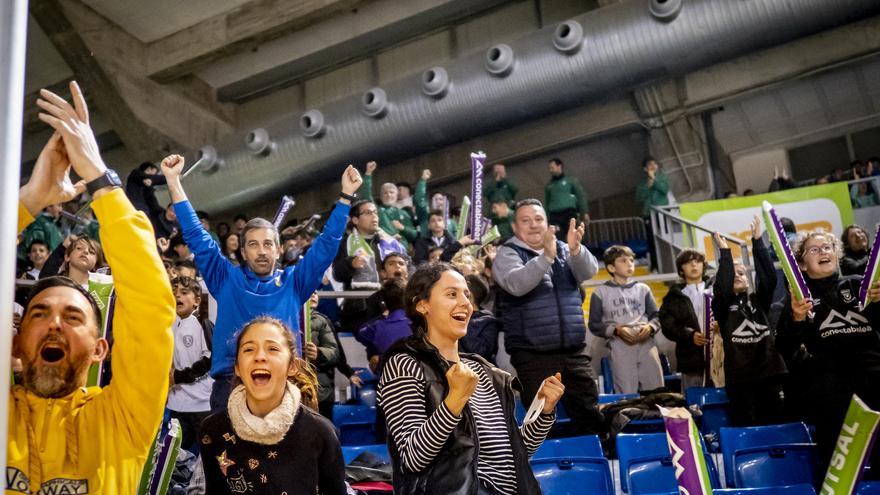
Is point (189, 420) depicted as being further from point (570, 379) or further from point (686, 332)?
point (686, 332)

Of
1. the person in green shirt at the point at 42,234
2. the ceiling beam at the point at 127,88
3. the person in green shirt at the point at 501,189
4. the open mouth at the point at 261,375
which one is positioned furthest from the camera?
the ceiling beam at the point at 127,88

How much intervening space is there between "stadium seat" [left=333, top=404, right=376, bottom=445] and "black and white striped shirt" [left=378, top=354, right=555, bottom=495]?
2445 millimetres

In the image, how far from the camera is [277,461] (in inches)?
88.5

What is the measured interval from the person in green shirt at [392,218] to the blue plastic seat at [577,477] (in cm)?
501

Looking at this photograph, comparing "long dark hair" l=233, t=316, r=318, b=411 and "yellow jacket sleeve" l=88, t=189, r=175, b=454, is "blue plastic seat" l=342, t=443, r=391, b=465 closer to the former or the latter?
"long dark hair" l=233, t=316, r=318, b=411

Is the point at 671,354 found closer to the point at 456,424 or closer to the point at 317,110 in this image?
the point at 456,424

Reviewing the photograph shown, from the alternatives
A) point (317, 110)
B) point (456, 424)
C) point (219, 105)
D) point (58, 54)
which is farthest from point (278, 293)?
point (219, 105)

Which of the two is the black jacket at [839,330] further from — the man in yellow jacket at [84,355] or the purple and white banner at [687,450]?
the man in yellow jacket at [84,355]

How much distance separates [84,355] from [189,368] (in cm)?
271

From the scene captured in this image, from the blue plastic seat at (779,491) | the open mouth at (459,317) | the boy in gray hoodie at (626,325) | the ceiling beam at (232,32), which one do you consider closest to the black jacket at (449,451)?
the open mouth at (459,317)

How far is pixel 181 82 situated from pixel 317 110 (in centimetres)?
298

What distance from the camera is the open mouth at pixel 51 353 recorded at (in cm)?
166

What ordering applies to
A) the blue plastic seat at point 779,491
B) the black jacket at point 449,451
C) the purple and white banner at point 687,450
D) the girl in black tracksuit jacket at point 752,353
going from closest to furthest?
the purple and white banner at point 687,450
the black jacket at point 449,451
the blue plastic seat at point 779,491
the girl in black tracksuit jacket at point 752,353

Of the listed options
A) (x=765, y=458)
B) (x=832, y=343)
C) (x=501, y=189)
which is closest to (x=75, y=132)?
(x=765, y=458)
